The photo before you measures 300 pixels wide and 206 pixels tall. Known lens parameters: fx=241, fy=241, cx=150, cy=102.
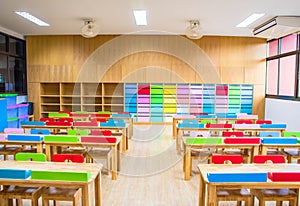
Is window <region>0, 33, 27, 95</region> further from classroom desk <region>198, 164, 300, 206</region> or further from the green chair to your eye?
classroom desk <region>198, 164, 300, 206</region>

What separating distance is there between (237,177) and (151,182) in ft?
6.35

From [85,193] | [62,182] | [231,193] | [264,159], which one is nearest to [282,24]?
[264,159]

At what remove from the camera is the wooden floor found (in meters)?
3.09

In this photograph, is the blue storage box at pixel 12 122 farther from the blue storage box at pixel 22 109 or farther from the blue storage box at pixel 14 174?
the blue storage box at pixel 14 174

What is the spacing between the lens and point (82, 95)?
28.3 feet

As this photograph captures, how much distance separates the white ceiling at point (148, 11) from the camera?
516cm

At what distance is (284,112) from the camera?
7262mm

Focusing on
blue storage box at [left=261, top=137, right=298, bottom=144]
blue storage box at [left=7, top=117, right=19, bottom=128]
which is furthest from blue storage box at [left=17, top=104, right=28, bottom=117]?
blue storage box at [left=261, top=137, right=298, bottom=144]

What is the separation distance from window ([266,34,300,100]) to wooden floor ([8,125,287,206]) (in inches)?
162

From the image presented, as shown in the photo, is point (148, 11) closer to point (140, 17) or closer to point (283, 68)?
point (140, 17)

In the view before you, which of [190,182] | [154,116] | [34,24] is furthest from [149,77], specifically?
[190,182]

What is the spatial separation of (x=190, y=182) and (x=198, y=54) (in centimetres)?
597

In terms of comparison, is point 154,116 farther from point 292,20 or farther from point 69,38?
point 292,20

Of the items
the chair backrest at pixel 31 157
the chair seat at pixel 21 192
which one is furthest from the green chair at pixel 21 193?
the chair backrest at pixel 31 157
